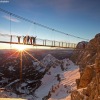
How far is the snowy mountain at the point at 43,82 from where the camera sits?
6444cm

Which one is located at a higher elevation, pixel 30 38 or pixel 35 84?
pixel 30 38

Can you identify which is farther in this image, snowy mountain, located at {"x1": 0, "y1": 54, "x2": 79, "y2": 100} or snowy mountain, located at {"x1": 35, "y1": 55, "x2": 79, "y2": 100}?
snowy mountain, located at {"x1": 0, "y1": 54, "x2": 79, "y2": 100}

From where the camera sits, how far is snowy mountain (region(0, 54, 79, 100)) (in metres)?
64.4

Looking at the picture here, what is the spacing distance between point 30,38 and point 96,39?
5026 cm

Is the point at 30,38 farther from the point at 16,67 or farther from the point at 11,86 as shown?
the point at 16,67

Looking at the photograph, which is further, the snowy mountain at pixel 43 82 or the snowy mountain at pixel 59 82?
the snowy mountain at pixel 43 82

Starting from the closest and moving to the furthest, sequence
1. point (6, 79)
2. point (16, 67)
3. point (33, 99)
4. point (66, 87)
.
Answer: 1. point (66, 87)
2. point (33, 99)
3. point (6, 79)
4. point (16, 67)

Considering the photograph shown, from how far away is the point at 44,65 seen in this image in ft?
408

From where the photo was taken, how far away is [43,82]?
9225cm

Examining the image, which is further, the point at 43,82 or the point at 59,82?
the point at 43,82

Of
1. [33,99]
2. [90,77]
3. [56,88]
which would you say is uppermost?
[90,77]

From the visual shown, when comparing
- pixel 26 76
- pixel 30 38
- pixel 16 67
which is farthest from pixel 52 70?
pixel 30 38

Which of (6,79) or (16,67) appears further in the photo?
(16,67)

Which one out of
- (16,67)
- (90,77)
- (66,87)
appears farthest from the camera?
(16,67)
